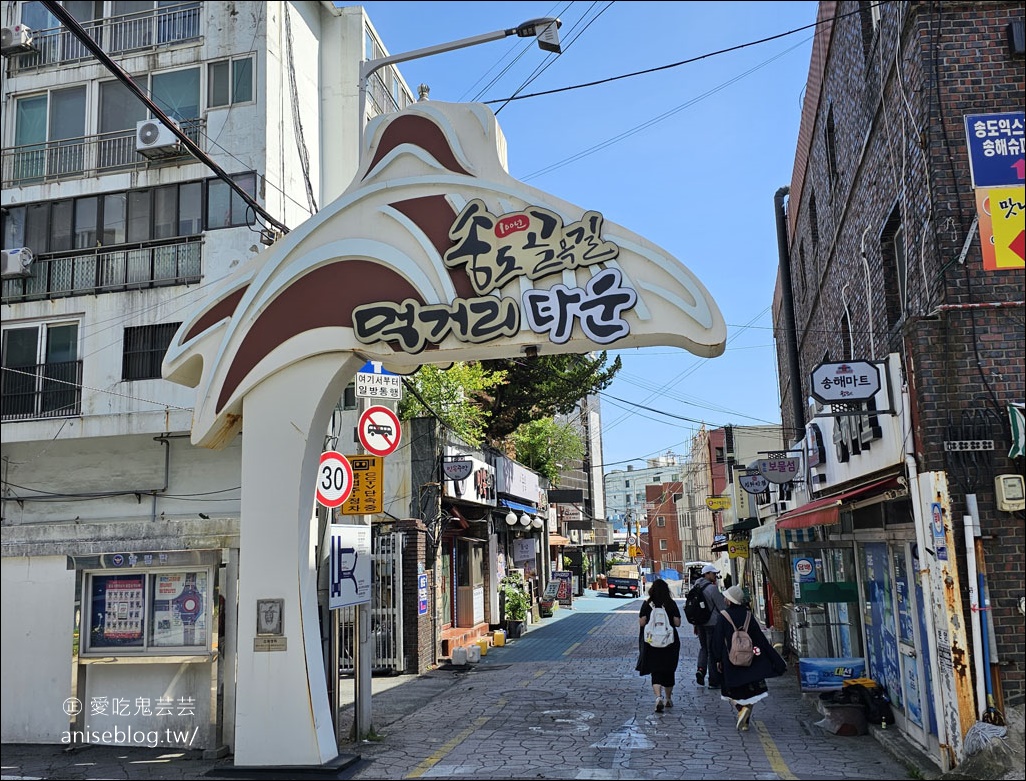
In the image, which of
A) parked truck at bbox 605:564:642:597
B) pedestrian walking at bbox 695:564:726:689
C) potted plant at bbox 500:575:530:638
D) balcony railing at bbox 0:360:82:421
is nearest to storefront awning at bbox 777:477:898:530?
pedestrian walking at bbox 695:564:726:689

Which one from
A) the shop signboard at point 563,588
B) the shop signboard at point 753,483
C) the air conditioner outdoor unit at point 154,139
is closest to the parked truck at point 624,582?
the shop signboard at point 563,588

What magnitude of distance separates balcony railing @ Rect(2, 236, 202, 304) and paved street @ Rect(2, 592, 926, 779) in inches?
439

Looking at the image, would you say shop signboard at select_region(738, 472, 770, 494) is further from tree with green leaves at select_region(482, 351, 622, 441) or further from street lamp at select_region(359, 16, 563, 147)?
street lamp at select_region(359, 16, 563, 147)

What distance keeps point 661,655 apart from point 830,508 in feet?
10.4

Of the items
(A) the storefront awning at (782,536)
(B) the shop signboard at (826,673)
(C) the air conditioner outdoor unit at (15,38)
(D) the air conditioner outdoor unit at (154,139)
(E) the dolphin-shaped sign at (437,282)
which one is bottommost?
(B) the shop signboard at (826,673)

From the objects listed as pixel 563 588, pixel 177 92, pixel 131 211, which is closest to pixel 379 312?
pixel 131 211

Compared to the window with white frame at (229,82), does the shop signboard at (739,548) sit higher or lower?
lower

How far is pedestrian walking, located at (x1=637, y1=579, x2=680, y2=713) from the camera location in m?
11.9

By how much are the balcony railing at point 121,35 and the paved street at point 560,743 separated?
16719 mm

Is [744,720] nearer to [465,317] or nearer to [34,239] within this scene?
[465,317]

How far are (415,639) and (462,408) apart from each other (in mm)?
5372

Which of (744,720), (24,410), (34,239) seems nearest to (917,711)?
(744,720)

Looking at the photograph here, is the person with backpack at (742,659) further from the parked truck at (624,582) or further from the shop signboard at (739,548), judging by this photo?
the parked truck at (624,582)

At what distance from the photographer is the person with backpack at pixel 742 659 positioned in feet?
35.0
